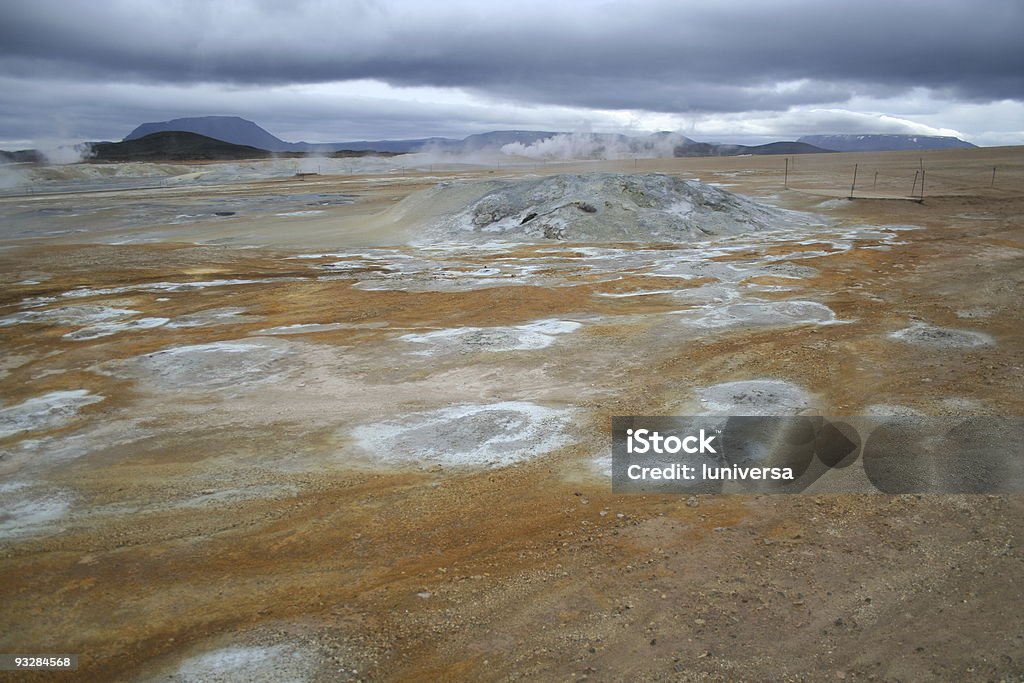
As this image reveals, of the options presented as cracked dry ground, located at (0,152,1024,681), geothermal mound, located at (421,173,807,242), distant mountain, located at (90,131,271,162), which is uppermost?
distant mountain, located at (90,131,271,162)

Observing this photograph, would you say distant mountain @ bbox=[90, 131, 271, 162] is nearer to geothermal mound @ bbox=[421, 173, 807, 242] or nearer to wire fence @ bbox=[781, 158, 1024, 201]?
wire fence @ bbox=[781, 158, 1024, 201]

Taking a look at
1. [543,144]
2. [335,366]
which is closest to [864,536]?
[335,366]

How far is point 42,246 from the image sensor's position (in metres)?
23.8

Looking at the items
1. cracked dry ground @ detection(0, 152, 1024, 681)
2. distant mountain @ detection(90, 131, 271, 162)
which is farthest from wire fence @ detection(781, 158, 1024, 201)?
distant mountain @ detection(90, 131, 271, 162)

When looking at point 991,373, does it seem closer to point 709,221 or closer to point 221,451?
point 221,451

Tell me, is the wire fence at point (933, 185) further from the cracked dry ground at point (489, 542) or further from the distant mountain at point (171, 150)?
the distant mountain at point (171, 150)

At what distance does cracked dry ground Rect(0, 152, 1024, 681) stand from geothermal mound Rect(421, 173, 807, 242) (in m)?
12.9

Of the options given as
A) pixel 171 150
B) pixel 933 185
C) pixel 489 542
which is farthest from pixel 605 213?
pixel 171 150

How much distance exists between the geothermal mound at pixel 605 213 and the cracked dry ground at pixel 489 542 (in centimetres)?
1292

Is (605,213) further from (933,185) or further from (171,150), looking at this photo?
(171,150)

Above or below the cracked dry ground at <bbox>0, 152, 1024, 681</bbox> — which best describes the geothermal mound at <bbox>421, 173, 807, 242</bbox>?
above

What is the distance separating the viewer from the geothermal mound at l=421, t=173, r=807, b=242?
21859 mm

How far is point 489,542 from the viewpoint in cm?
482

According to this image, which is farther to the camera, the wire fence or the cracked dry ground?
the wire fence
